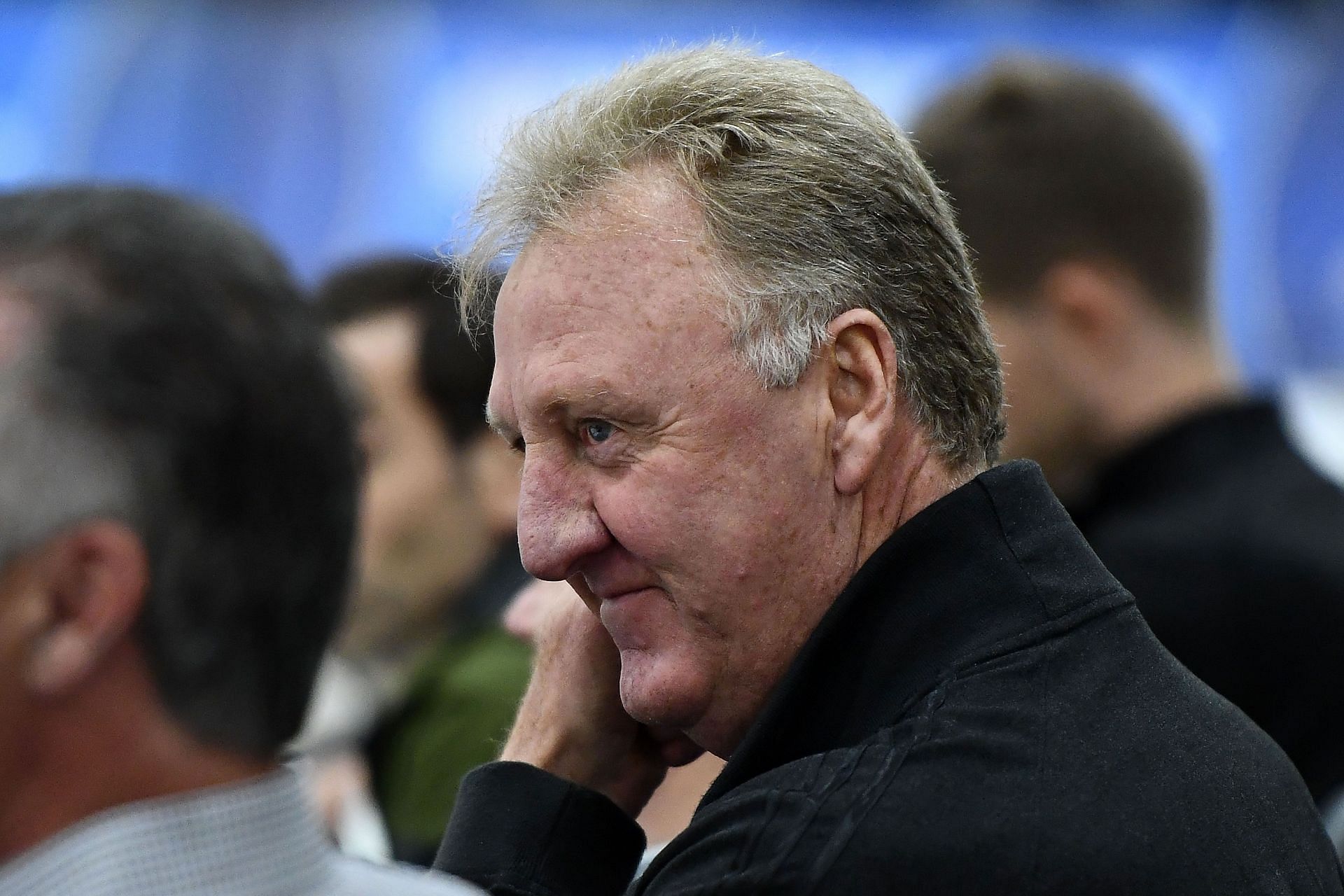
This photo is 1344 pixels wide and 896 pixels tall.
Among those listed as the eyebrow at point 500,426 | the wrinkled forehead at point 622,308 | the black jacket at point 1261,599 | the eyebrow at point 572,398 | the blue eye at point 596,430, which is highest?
the wrinkled forehead at point 622,308

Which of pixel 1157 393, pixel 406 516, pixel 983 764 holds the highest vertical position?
pixel 983 764

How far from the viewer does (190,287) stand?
1.07m

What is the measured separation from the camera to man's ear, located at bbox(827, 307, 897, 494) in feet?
5.23

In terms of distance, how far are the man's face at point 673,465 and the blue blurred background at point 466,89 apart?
4.49 metres

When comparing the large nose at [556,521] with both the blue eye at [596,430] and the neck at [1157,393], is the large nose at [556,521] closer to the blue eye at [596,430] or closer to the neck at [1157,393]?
the blue eye at [596,430]

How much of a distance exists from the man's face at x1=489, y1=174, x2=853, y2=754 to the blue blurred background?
4.49 m

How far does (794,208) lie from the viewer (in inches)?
63.0

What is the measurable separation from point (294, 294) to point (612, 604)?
653 mm

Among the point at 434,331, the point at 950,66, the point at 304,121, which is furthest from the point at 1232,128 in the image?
the point at 434,331

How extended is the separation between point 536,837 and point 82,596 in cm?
73

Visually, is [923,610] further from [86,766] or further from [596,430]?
[86,766]

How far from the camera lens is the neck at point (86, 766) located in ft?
3.47

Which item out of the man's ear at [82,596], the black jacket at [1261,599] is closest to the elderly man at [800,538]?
the man's ear at [82,596]

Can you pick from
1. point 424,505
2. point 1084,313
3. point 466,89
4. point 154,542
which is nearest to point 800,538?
point 154,542
